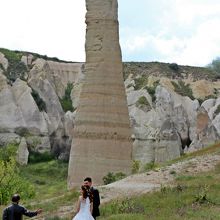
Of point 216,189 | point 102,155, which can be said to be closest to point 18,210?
point 216,189

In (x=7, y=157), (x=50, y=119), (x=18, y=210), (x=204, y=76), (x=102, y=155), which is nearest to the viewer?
(x=18, y=210)

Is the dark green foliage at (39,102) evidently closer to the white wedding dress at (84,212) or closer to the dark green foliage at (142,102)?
the dark green foliage at (142,102)

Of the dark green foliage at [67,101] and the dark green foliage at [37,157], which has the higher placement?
the dark green foliage at [67,101]

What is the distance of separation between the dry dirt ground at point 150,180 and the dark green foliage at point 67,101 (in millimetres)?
56872

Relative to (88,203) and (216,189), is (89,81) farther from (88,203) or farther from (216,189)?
(88,203)

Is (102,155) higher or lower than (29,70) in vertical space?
lower

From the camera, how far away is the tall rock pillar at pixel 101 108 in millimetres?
29500

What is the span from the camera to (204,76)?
103 meters

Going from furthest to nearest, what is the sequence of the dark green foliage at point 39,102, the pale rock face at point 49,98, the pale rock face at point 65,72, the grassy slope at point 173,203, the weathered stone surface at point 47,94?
the pale rock face at point 65,72 → the dark green foliage at point 39,102 → the pale rock face at point 49,98 → the weathered stone surface at point 47,94 → the grassy slope at point 173,203

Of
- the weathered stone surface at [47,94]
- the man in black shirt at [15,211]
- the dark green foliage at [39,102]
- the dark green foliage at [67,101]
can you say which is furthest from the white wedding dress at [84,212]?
the dark green foliage at [67,101]

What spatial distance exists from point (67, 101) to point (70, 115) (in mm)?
16871

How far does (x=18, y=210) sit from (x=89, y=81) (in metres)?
19.8

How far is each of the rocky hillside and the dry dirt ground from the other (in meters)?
27.7

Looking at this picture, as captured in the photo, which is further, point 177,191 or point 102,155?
point 102,155
